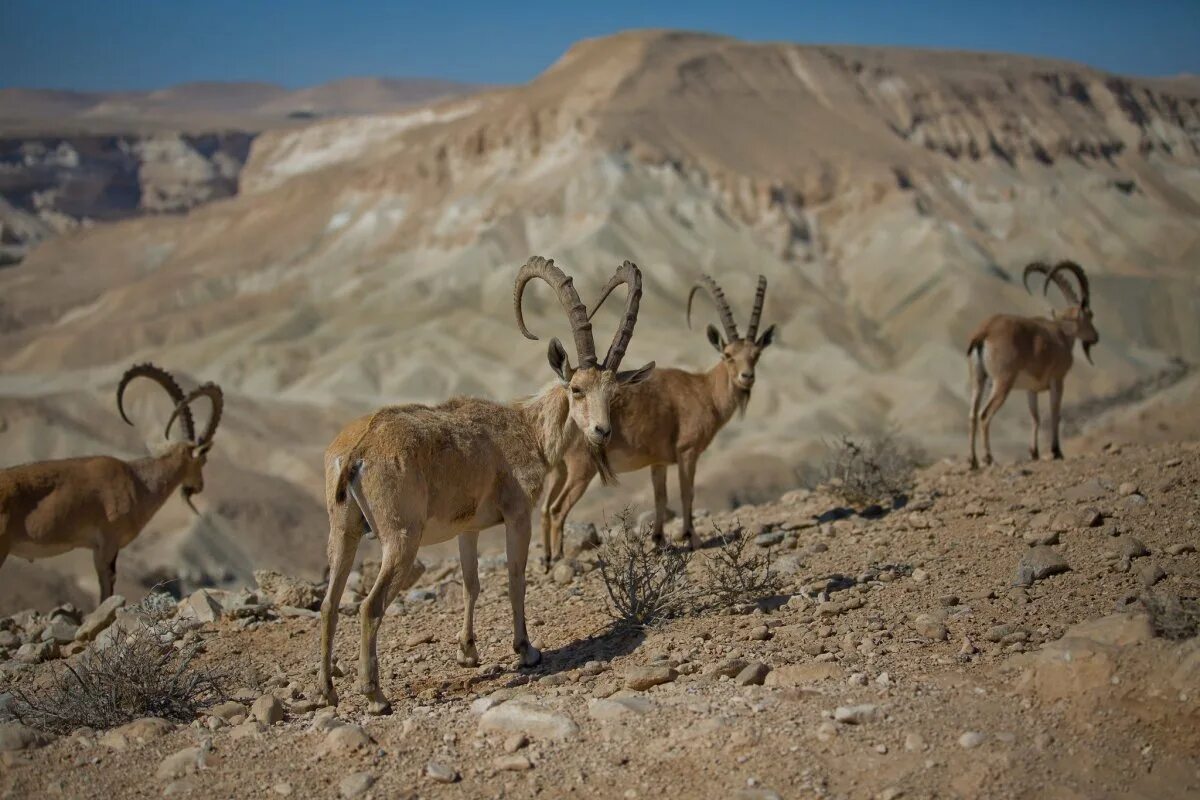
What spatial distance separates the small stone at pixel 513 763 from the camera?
662 cm

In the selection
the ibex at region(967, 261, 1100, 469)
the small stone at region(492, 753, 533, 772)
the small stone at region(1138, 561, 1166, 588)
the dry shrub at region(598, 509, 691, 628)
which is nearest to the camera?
the small stone at region(492, 753, 533, 772)

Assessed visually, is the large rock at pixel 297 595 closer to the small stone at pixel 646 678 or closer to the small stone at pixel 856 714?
the small stone at pixel 646 678

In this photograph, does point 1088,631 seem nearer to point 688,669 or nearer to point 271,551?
point 688,669

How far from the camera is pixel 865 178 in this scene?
277 feet

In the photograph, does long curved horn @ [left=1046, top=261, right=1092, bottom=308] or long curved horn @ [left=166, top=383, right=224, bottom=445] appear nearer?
→ long curved horn @ [left=166, top=383, right=224, bottom=445]

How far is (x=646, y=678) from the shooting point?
7.88 meters

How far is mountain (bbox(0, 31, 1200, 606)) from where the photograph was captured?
2306 inches

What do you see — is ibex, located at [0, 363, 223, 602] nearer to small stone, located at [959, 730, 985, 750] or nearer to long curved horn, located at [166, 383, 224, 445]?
long curved horn, located at [166, 383, 224, 445]

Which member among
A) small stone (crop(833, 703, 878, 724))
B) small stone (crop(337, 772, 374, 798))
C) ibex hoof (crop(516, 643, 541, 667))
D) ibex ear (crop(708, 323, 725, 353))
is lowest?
small stone (crop(337, 772, 374, 798))

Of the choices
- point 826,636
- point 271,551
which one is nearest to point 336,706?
point 826,636

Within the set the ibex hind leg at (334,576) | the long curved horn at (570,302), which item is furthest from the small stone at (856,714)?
the ibex hind leg at (334,576)

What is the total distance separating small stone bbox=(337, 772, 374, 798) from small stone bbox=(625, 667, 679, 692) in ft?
6.41

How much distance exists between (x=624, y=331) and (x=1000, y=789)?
4565 millimetres

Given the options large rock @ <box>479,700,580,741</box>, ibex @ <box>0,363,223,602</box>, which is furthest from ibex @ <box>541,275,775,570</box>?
ibex @ <box>0,363,223,602</box>
